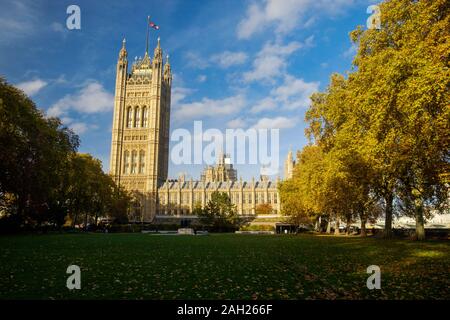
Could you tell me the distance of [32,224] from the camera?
153 ft

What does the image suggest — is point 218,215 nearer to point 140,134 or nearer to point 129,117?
point 140,134

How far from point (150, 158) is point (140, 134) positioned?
943 cm

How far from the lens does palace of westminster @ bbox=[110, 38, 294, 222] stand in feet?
382

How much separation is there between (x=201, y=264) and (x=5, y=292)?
7.32 m

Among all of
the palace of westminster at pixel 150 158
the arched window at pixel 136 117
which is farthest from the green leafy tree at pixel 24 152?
the arched window at pixel 136 117

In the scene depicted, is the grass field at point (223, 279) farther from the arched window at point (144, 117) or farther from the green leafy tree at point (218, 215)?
the arched window at point (144, 117)

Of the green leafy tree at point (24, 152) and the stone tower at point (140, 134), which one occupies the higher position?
the stone tower at point (140, 134)

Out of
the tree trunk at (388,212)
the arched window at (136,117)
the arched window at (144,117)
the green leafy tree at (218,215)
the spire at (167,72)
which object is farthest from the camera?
the spire at (167,72)

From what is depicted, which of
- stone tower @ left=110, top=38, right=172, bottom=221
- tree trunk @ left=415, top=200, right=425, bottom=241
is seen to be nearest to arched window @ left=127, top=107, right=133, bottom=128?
stone tower @ left=110, top=38, right=172, bottom=221

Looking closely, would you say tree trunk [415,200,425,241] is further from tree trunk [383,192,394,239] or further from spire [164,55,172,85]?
spire [164,55,172,85]

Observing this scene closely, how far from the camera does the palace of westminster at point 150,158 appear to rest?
A: 116375 mm

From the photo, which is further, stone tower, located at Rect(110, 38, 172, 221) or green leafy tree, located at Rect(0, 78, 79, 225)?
stone tower, located at Rect(110, 38, 172, 221)

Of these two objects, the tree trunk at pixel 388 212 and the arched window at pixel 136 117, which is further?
the arched window at pixel 136 117

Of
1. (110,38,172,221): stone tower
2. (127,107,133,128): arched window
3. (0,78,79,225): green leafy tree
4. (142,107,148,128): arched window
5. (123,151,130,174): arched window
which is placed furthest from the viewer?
(127,107,133,128): arched window
